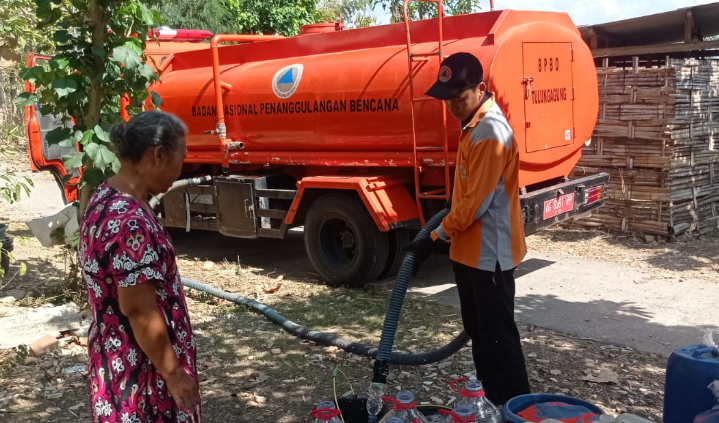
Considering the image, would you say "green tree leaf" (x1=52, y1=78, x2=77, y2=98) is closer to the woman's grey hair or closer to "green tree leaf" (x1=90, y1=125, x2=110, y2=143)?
"green tree leaf" (x1=90, y1=125, x2=110, y2=143)

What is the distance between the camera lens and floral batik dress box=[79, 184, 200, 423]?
2.18 metres

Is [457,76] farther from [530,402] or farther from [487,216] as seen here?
[530,402]

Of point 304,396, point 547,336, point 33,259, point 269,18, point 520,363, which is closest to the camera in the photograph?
point 520,363

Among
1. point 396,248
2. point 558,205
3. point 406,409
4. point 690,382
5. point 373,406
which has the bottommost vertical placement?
point 373,406

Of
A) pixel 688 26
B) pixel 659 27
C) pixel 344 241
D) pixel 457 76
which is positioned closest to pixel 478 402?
pixel 457 76

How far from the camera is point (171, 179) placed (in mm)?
2377

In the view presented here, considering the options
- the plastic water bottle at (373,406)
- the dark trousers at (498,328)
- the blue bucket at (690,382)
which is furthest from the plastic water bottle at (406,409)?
the dark trousers at (498,328)

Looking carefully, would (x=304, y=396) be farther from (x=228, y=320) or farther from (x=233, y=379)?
(x=228, y=320)

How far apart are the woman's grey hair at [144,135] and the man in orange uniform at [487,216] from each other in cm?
165

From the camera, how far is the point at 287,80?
6.95 m

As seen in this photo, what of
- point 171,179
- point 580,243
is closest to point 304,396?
point 171,179

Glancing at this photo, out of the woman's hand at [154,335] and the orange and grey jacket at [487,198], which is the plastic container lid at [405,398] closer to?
the woman's hand at [154,335]

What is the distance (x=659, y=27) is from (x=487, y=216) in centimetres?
788

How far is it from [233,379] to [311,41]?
3900mm
